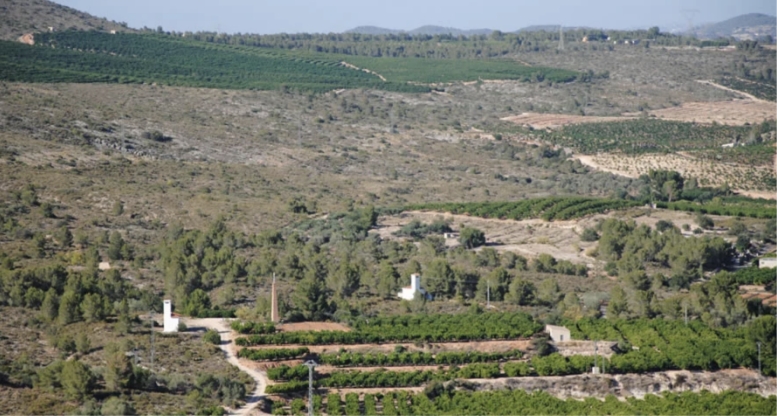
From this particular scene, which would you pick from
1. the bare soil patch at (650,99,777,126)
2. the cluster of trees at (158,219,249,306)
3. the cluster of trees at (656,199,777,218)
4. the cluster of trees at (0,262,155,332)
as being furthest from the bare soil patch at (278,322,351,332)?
the bare soil patch at (650,99,777,126)

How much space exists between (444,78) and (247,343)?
305 feet

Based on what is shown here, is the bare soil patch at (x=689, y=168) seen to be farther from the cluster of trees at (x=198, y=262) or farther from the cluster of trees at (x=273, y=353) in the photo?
the cluster of trees at (x=273, y=353)

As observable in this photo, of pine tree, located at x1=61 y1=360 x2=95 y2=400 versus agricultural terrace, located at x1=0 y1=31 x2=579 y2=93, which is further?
agricultural terrace, located at x1=0 y1=31 x2=579 y2=93

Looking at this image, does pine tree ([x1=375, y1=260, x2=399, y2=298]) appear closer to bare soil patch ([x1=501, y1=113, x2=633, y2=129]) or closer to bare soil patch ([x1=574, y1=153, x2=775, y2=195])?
bare soil patch ([x1=574, y1=153, x2=775, y2=195])

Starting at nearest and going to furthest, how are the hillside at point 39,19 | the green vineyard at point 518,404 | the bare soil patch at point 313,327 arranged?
the green vineyard at point 518,404 → the bare soil patch at point 313,327 → the hillside at point 39,19

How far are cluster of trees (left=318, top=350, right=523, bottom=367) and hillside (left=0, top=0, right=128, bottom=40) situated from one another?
87461 millimetres

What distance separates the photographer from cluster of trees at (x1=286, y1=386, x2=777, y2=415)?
36.6 m

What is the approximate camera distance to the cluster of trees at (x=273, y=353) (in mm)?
39312

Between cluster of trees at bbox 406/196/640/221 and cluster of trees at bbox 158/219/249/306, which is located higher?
cluster of trees at bbox 158/219/249/306

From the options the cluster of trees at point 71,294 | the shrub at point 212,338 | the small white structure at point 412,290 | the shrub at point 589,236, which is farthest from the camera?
the shrub at point 589,236

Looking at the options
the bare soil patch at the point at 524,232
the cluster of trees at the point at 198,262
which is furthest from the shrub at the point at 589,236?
the cluster of trees at the point at 198,262

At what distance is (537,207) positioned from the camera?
231 ft

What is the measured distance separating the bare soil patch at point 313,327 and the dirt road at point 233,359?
1.88m

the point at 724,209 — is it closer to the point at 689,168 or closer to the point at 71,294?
the point at 689,168
